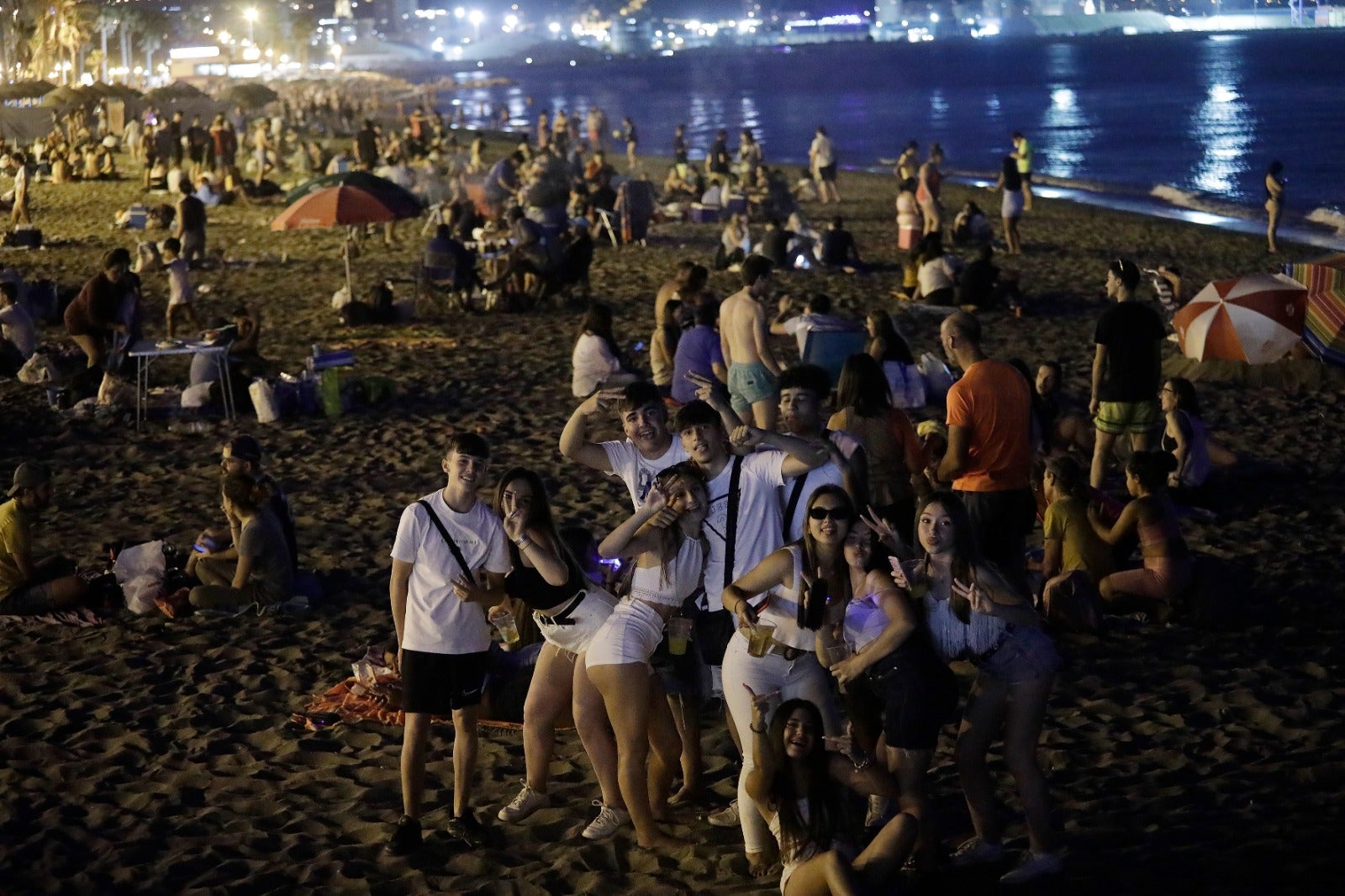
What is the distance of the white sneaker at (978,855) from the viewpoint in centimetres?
515

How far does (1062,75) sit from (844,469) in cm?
13208

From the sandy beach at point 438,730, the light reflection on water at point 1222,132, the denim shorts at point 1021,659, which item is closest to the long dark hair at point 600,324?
the sandy beach at point 438,730

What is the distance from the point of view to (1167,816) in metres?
5.62

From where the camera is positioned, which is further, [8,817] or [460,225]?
[460,225]

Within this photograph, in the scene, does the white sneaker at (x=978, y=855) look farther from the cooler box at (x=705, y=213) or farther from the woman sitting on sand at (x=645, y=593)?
the cooler box at (x=705, y=213)

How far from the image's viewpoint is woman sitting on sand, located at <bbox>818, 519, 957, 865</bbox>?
4727 mm

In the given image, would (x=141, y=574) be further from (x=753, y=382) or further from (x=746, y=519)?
(x=746, y=519)

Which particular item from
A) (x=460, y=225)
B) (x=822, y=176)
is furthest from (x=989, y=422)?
(x=822, y=176)

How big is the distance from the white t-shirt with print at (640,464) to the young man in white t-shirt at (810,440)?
0.44 metres

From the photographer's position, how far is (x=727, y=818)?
5.54 meters

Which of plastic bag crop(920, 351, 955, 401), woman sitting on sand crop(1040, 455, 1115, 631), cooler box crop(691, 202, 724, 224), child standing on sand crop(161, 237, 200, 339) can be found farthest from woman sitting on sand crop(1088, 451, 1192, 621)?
cooler box crop(691, 202, 724, 224)

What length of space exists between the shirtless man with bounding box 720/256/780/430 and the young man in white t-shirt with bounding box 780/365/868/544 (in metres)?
2.92

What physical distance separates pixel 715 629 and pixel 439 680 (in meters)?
1.02

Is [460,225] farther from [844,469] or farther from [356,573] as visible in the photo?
[844,469]
